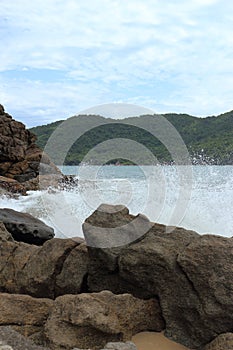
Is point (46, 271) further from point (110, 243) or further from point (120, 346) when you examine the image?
point (120, 346)

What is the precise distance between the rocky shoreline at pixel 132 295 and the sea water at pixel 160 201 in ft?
19.0

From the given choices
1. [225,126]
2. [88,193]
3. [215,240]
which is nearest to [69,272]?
[215,240]

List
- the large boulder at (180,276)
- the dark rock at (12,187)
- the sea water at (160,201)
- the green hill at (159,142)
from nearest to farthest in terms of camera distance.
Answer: the large boulder at (180,276) → the sea water at (160,201) → the green hill at (159,142) → the dark rock at (12,187)

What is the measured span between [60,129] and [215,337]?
906cm

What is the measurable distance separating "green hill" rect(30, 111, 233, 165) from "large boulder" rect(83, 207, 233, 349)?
573cm

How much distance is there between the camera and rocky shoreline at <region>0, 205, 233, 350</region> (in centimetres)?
430

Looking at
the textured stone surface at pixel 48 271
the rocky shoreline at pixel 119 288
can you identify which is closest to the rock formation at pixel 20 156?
the textured stone surface at pixel 48 271

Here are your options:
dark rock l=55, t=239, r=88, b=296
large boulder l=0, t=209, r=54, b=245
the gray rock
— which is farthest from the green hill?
the gray rock

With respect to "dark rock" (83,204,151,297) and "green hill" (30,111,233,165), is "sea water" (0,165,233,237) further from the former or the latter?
"dark rock" (83,204,151,297)

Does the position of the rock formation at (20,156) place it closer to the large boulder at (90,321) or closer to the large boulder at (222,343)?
the large boulder at (90,321)

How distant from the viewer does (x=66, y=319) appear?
4.27m

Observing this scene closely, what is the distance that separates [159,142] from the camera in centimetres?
1391

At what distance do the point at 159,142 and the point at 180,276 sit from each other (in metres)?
9.55

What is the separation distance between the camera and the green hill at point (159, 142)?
40.8 feet
